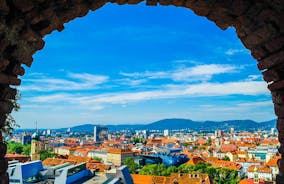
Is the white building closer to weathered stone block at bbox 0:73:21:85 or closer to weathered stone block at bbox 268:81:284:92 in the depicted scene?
weathered stone block at bbox 268:81:284:92

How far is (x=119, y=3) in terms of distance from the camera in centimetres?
455

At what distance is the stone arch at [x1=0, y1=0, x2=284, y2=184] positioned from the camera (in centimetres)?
348

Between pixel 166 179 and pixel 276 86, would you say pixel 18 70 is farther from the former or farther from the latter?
pixel 166 179

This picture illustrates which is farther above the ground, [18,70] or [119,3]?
[119,3]

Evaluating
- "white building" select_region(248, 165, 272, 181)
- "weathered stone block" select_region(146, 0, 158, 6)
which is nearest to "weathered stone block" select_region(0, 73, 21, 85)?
"weathered stone block" select_region(146, 0, 158, 6)

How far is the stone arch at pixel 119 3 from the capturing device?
3477 millimetres

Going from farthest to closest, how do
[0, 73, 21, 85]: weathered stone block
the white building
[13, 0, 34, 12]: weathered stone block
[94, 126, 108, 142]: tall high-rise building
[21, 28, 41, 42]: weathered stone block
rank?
[94, 126, 108, 142]: tall high-rise building, the white building, [21, 28, 41, 42]: weathered stone block, [0, 73, 21, 85]: weathered stone block, [13, 0, 34, 12]: weathered stone block

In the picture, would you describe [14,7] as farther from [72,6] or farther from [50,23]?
[72,6]

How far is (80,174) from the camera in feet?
69.3

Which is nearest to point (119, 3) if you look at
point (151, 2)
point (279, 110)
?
point (151, 2)

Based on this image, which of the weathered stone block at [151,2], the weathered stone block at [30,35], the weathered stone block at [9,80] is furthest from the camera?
the weathered stone block at [151,2]

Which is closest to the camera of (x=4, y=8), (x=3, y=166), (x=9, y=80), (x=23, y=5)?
(x=4, y=8)

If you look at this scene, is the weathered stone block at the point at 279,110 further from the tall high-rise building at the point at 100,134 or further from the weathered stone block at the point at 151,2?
the tall high-rise building at the point at 100,134

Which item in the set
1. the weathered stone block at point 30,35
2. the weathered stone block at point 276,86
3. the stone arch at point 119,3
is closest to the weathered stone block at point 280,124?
the stone arch at point 119,3
